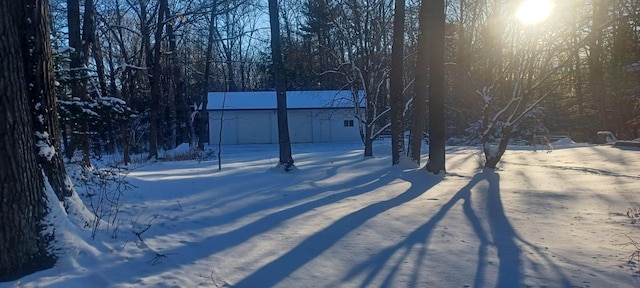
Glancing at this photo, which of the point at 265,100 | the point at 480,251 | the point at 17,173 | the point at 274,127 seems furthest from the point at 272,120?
the point at 17,173

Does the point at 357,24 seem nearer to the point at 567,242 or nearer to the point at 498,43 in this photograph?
the point at 498,43

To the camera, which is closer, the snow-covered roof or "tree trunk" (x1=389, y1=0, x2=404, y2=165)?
"tree trunk" (x1=389, y1=0, x2=404, y2=165)

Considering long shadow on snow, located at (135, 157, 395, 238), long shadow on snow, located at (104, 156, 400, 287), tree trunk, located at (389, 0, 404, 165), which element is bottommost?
long shadow on snow, located at (104, 156, 400, 287)

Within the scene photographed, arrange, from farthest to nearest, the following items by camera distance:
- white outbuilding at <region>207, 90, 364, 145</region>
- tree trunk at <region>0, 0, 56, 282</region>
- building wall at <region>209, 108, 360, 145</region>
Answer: building wall at <region>209, 108, 360, 145</region> → white outbuilding at <region>207, 90, 364, 145</region> → tree trunk at <region>0, 0, 56, 282</region>

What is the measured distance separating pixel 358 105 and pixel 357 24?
3.37 meters

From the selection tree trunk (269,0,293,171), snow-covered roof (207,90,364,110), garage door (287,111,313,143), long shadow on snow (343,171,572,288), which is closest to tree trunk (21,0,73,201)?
long shadow on snow (343,171,572,288)

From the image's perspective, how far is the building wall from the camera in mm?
37688

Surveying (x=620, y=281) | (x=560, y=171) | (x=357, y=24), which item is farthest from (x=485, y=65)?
(x=620, y=281)

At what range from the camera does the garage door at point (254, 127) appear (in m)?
37.7

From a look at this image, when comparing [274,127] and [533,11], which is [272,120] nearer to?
[274,127]

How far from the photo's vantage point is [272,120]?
37.9 meters

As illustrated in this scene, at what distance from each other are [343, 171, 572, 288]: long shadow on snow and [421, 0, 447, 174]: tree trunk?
359 cm

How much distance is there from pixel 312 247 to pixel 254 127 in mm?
32975

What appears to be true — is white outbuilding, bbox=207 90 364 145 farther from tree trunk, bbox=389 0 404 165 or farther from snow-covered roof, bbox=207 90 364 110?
tree trunk, bbox=389 0 404 165
